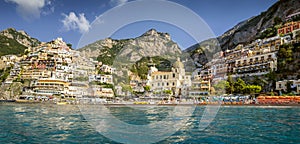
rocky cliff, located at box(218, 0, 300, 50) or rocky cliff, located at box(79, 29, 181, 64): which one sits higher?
rocky cliff, located at box(218, 0, 300, 50)

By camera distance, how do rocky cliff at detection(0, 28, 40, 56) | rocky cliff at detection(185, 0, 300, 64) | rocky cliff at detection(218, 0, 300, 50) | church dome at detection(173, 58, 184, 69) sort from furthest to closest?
rocky cliff at detection(0, 28, 40, 56), rocky cliff at detection(218, 0, 300, 50), rocky cliff at detection(185, 0, 300, 64), church dome at detection(173, 58, 184, 69)

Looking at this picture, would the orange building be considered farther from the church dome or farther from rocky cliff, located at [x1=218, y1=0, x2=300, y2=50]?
the church dome

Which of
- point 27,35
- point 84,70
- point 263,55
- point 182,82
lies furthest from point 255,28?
point 27,35

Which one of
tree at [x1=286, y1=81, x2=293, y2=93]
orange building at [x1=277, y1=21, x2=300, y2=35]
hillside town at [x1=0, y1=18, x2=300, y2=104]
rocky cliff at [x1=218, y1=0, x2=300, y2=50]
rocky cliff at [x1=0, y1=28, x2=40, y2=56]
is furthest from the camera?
rocky cliff at [x1=0, y1=28, x2=40, y2=56]

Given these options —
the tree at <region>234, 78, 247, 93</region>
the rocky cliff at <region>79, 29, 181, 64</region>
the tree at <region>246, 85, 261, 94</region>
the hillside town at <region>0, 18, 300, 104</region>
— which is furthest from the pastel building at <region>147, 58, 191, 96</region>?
the rocky cliff at <region>79, 29, 181, 64</region>

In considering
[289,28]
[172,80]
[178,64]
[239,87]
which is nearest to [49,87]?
[172,80]

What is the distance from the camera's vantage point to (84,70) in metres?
62.7

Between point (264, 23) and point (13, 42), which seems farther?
point (13, 42)

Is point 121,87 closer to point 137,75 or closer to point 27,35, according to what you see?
point 137,75

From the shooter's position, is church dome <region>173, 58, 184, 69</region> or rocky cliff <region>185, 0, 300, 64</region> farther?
rocky cliff <region>185, 0, 300, 64</region>

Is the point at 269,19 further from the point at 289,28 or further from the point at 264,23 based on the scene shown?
the point at 289,28

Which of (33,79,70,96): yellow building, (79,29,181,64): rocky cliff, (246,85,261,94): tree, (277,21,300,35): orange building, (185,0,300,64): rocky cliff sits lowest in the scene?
(246,85,261,94): tree

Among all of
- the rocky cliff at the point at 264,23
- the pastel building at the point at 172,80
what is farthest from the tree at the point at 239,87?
the pastel building at the point at 172,80

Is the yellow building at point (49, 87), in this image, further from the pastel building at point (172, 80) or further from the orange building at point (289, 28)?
the orange building at point (289, 28)
